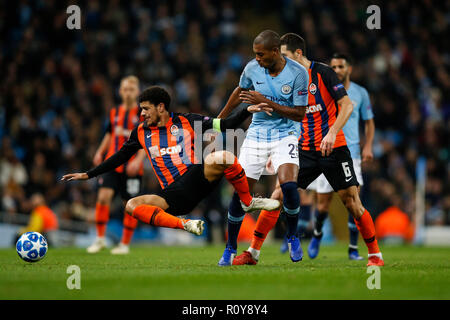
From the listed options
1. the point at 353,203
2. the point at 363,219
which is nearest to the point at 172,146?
the point at 353,203

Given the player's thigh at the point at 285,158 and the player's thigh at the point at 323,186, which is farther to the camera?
the player's thigh at the point at 323,186

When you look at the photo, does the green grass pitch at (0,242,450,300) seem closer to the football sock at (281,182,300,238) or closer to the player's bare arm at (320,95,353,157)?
the football sock at (281,182,300,238)

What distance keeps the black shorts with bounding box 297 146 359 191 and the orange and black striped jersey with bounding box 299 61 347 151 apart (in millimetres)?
109

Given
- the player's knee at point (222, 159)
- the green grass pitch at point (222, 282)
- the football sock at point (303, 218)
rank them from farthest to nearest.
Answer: the football sock at point (303, 218) → the player's knee at point (222, 159) → the green grass pitch at point (222, 282)

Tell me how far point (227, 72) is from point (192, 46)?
1.35 meters

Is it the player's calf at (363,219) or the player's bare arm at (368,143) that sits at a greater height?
the player's bare arm at (368,143)

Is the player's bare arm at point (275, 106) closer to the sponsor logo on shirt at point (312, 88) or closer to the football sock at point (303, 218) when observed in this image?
the sponsor logo on shirt at point (312, 88)

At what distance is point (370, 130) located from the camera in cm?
950

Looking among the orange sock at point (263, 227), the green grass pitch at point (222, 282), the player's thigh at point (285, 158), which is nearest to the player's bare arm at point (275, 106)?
the player's thigh at point (285, 158)

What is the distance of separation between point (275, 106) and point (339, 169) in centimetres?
103

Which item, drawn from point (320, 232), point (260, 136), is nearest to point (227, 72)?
point (320, 232)

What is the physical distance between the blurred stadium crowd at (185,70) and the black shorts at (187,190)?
30.0 feet

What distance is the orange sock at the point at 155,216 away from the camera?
648 cm

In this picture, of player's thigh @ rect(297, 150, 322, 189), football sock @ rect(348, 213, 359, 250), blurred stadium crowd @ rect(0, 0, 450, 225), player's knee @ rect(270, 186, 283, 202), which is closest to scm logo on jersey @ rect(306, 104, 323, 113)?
player's thigh @ rect(297, 150, 322, 189)
